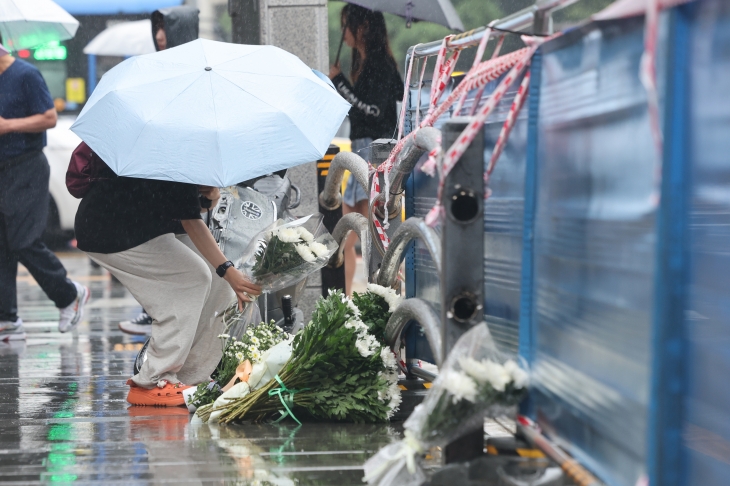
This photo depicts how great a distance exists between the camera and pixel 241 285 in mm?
4941

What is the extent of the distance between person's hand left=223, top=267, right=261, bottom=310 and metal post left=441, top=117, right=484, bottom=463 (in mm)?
1965

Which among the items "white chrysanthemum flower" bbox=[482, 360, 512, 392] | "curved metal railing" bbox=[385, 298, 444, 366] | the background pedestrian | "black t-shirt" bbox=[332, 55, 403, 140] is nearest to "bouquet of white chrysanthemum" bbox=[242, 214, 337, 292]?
"curved metal railing" bbox=[385, 298, 444, 366]

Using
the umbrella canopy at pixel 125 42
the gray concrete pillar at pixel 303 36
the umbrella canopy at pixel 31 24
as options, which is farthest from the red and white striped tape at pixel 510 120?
the umbrella canopy at pixel 125 42

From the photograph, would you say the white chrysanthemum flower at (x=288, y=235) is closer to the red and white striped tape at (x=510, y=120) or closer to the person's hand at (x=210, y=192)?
the person's hand at (x=210, y=192)

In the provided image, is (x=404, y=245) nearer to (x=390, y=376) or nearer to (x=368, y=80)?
(x=390, y=376)

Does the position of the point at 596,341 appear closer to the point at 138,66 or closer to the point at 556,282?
the point at 556,282

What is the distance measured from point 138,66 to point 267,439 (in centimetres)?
209

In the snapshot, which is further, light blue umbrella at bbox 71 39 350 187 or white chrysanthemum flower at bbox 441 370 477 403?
light blue umbrella at bbox 71 39 350 187

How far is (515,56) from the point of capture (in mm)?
3115

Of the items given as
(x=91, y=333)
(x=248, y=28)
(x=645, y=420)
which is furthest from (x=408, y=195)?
(x=91, y=333)

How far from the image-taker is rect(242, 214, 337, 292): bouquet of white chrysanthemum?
4.85 m

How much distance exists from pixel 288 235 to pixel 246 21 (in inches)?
144

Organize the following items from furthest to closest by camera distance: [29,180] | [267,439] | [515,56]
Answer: [29,180] < [267,439] < [515,56]

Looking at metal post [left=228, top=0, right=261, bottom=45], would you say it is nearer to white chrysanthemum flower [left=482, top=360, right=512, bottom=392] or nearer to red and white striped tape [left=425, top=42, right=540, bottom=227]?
red and white striped tape [left=425, top=42, right=540, bottom=227]
